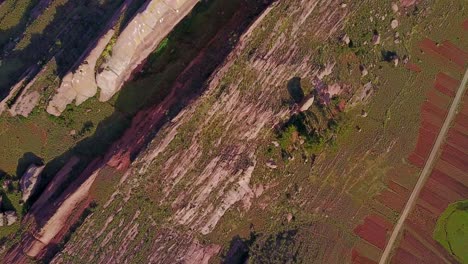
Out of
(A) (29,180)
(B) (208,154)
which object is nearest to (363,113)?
(B) (208,154)

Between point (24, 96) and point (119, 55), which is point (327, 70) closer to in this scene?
point (119, 55)

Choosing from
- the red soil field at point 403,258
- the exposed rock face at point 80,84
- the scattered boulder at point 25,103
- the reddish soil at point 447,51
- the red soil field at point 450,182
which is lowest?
the scattered boulder at point 25,103

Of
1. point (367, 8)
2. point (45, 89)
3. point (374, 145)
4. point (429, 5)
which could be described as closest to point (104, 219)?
point (45, 89)

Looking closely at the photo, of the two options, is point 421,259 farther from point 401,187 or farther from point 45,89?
point 45,89

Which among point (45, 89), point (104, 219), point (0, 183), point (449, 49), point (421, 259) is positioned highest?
point (449, 49)

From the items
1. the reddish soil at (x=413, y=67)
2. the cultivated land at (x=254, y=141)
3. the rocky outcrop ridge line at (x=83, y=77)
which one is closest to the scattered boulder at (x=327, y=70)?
the cultivated land at (x=254, y=141)

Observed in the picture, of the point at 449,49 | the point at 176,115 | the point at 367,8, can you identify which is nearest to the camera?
the point at 176,115

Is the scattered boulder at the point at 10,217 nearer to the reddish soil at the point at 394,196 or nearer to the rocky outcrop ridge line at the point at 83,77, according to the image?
the rocky outcrop ridge line at the point at 83,77
